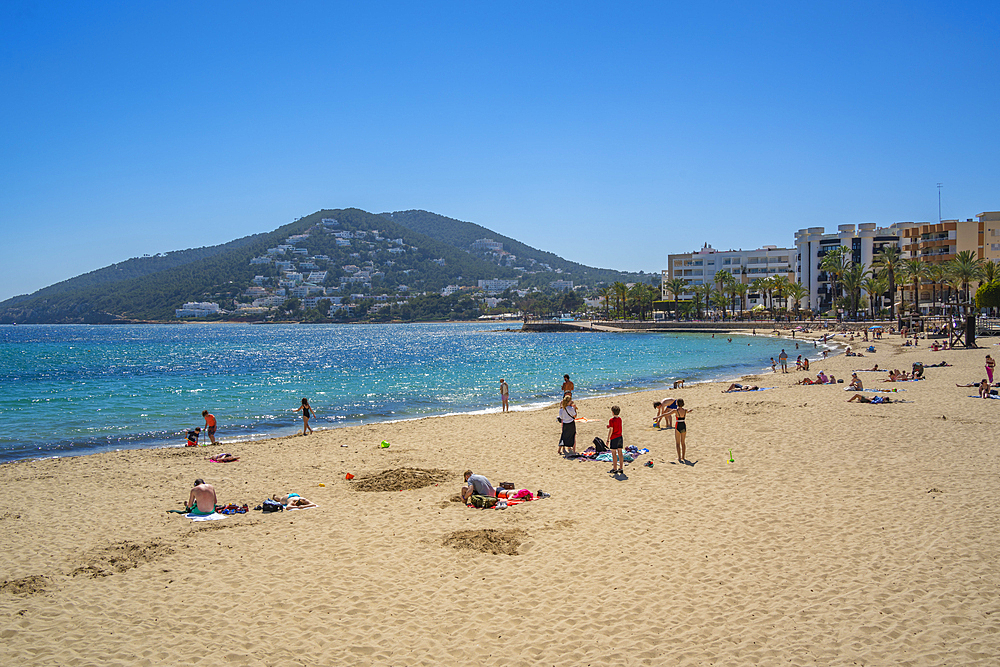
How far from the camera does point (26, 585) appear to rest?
725 centimetres

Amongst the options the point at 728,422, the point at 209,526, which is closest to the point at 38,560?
the point at 209,526

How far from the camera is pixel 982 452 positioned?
39.7 ft

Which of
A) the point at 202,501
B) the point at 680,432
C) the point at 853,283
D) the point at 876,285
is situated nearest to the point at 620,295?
the point at 853,283

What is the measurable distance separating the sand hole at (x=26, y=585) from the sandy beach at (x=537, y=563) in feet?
0.09

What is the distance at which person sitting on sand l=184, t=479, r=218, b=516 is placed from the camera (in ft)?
33.2

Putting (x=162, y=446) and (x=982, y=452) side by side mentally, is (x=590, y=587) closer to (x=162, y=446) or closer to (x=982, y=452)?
(x=982, y=452)

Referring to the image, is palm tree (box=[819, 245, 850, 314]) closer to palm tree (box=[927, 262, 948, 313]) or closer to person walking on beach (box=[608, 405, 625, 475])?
palm tree (box=[927, 262, 948, 313])

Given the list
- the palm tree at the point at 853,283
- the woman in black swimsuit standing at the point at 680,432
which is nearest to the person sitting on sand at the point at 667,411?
the woman in black swimsuit standing at the point at 680,432

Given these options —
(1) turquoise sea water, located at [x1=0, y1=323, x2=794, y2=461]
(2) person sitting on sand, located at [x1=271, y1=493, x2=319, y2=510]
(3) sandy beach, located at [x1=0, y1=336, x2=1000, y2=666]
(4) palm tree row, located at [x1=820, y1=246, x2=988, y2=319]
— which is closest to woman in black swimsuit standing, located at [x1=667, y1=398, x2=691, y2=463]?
(3) sandy beach, located at [x1=0, y1=336, x2=1000, y2=666]

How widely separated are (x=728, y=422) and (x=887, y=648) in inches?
491

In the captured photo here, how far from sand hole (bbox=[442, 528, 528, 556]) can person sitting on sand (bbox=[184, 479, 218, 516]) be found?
4.42 m

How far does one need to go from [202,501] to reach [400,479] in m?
3.52

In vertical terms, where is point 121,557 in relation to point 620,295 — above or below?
below

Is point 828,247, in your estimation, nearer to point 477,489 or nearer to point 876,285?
point 876,285
